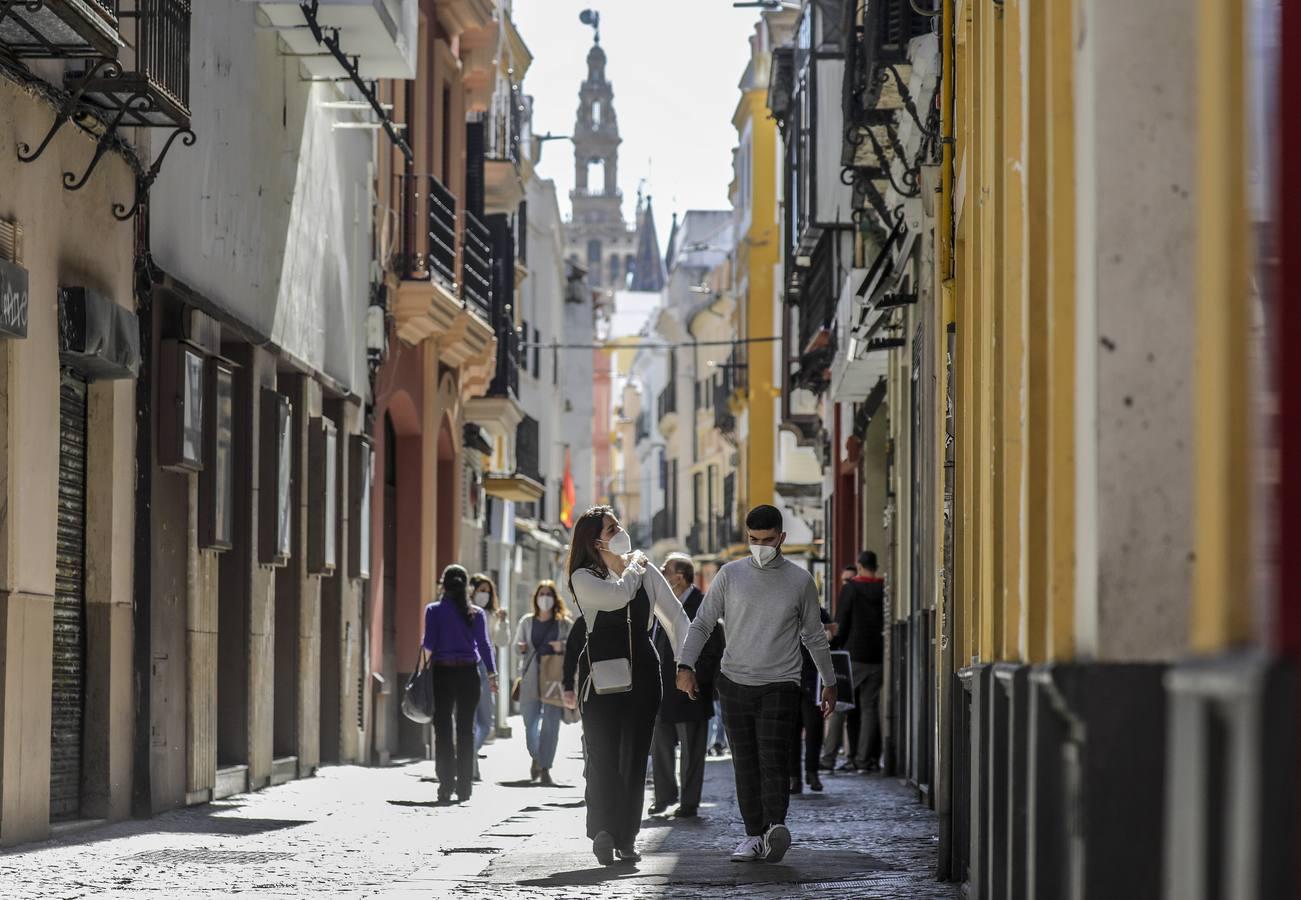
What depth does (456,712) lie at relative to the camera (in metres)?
17.8

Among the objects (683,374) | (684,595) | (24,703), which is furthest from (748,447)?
(24,703)

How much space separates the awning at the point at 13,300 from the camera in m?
12.3

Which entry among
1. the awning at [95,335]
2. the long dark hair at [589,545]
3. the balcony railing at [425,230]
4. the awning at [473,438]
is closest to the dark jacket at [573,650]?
the long dark hair at [589,545]

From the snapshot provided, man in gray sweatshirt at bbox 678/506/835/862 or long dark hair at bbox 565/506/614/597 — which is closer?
man in gray sweatshirt at bbox 678/506/835/862

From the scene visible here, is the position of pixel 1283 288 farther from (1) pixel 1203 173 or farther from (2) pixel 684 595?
(2) pixel 684 595

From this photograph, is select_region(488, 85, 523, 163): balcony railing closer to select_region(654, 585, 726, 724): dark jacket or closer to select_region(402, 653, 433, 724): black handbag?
select_region(402, 653, 433, 724): black handbag

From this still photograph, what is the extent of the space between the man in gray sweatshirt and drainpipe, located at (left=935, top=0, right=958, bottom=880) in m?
0.70

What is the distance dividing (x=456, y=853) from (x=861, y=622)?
911cm

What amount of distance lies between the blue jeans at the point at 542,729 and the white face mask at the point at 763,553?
827 centimetres

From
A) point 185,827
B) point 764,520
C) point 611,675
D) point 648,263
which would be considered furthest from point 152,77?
point 648,263

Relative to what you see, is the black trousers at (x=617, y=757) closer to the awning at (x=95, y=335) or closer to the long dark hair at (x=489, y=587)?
the awning at (x=95, y=335)

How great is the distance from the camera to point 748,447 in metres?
57.0

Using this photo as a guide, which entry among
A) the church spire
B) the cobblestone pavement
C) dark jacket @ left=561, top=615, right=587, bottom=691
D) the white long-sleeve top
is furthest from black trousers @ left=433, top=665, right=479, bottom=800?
the church spire

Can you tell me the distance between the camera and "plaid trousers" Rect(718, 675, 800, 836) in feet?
39.0
